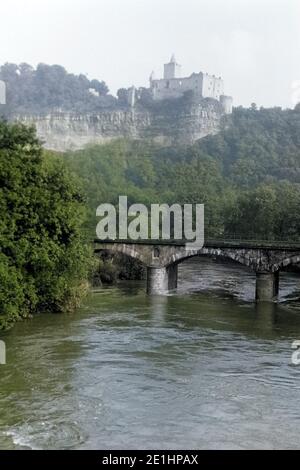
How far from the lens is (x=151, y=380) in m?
26.8

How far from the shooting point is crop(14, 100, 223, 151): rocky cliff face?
16300cm

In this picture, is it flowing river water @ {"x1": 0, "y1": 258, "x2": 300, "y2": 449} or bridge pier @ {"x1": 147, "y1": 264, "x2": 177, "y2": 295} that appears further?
bridge pier @ {"x1": 147, "y1": 264, "x2": 177, "y2": 295}

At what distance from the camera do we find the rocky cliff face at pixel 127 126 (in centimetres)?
16300

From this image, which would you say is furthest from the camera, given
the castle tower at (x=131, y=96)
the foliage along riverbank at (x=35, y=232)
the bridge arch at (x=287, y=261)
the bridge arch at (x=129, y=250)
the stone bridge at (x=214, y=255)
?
Answer: the castle tower at (x=131, y=96)

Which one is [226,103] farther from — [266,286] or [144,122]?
[266,286]

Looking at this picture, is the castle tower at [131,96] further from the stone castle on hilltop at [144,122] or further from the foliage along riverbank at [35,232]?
the foliage along riverbank at [35,232]

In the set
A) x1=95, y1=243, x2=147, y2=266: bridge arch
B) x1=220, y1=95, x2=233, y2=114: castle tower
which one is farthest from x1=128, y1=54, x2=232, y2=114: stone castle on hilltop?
x1=95, y1=243, x2=147, y2=266: bridge arch

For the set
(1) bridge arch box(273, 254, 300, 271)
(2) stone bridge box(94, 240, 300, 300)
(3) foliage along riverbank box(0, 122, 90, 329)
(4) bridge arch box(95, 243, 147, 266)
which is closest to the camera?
(3) foliage along riverbank box(0, 122, 90, 329)

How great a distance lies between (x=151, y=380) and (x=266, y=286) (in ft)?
91.2

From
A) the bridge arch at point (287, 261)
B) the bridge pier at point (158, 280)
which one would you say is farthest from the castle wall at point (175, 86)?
the bridge arch at point (287, 261)

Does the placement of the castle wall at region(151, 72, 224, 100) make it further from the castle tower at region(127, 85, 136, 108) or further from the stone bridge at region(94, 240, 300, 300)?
the stone bridge at region(94, 240, 300, 300)

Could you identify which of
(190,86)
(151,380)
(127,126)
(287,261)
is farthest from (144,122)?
(151,380)
